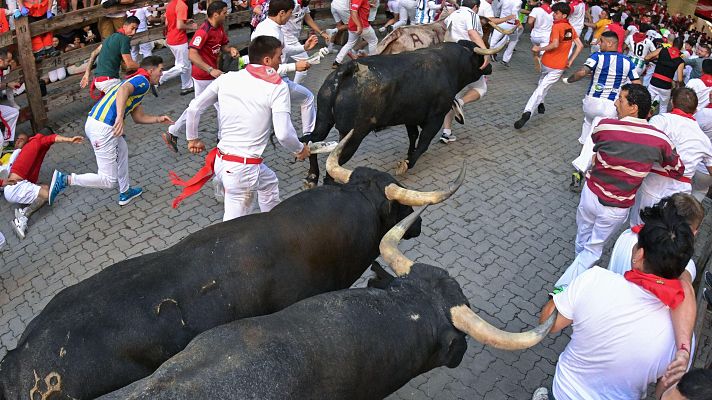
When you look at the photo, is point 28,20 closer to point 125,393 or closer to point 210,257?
point 210,257

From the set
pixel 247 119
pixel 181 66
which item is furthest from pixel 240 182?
pixel 181 66

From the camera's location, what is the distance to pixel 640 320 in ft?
11.3

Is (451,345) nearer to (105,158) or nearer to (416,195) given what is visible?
(416,195)

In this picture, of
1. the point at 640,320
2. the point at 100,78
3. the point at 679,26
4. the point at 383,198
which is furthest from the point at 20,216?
the point at 679,26

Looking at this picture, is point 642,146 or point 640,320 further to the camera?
point 642,146

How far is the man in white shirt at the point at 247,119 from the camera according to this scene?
5293 millimetres

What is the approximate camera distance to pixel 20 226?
6.67m

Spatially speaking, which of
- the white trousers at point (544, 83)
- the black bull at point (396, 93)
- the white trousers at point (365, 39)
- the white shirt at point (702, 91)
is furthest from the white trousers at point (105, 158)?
the white shirt at point (702, 91)

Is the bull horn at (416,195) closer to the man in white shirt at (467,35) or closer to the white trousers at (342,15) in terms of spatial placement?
the man in white shirt at (467,35)

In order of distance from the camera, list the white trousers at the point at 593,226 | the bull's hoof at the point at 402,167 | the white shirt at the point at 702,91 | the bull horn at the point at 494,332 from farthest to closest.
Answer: the white shirt at the point at 702,91, the bull's hoof at the point at 402,167, the white trousers at the point at 593,226, the bull horn at the point at 494,332

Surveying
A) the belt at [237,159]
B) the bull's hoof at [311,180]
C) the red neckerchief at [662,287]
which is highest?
the red neckerchief at [662,287]

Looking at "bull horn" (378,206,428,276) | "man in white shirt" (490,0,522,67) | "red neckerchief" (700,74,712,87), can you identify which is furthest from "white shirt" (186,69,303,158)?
"man in white shirt" (490,0,522,67)

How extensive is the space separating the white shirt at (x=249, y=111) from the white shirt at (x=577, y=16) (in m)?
9.51

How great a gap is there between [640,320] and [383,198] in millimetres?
2083
